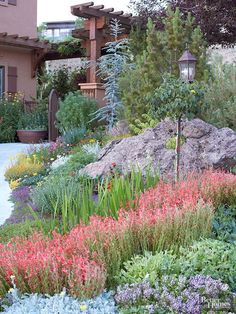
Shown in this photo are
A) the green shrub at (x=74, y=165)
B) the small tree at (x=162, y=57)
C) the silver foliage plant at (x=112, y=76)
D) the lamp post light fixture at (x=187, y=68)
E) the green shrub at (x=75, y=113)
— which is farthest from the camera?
the silver foliage plant at (x=112, y=76)

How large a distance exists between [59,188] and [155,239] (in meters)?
2.83

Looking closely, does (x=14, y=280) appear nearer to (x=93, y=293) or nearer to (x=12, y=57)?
(x=93, y=293)

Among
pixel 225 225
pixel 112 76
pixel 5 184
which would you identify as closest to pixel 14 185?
pixel 5 184

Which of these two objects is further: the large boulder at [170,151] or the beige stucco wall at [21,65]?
the beige stucco wall at [21,65]

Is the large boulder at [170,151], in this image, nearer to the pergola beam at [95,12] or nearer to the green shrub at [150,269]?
the green shrub at [150,269]

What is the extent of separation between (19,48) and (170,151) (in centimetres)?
1152

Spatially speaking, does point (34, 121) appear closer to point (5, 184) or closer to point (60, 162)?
point (60, 162)

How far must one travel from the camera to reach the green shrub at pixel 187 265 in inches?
133

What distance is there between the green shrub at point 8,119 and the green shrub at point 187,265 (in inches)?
479

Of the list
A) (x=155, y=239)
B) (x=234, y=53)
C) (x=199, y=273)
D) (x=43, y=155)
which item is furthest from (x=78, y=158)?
(x=234, y=53)

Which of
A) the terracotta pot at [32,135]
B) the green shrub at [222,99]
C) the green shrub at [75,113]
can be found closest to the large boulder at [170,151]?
the green shrub at [222,99]

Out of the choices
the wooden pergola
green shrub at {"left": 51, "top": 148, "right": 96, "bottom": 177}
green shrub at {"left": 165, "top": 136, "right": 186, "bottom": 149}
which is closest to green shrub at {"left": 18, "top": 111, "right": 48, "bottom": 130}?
the wooden pergola

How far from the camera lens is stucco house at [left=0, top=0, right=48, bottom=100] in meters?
17.5

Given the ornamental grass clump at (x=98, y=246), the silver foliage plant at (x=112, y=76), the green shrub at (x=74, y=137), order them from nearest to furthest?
the ornamental grass clump at (x=98, y=246)
the green shrub at (x=74, y=137)
the silver foliage plant at (x=112, y=76)
